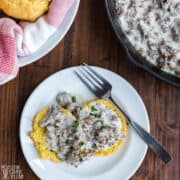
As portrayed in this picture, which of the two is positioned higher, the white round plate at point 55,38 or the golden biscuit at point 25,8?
the golden biscuit at point 25,8

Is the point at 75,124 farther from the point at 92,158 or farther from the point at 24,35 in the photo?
the point at 24,35

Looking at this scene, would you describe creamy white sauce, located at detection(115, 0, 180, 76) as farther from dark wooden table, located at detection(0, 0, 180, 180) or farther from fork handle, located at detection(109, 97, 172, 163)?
fork handle, located at detection(109, 97, 172, 163)

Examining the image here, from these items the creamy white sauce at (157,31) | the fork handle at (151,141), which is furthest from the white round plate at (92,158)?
the creamy white sauce at (157,31)

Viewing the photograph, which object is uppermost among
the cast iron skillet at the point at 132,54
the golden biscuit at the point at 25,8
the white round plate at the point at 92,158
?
the golden biscuit at the point at 25,8

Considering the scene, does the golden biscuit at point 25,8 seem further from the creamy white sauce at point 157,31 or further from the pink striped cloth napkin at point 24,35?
the creamy white sauce at point 157,31
